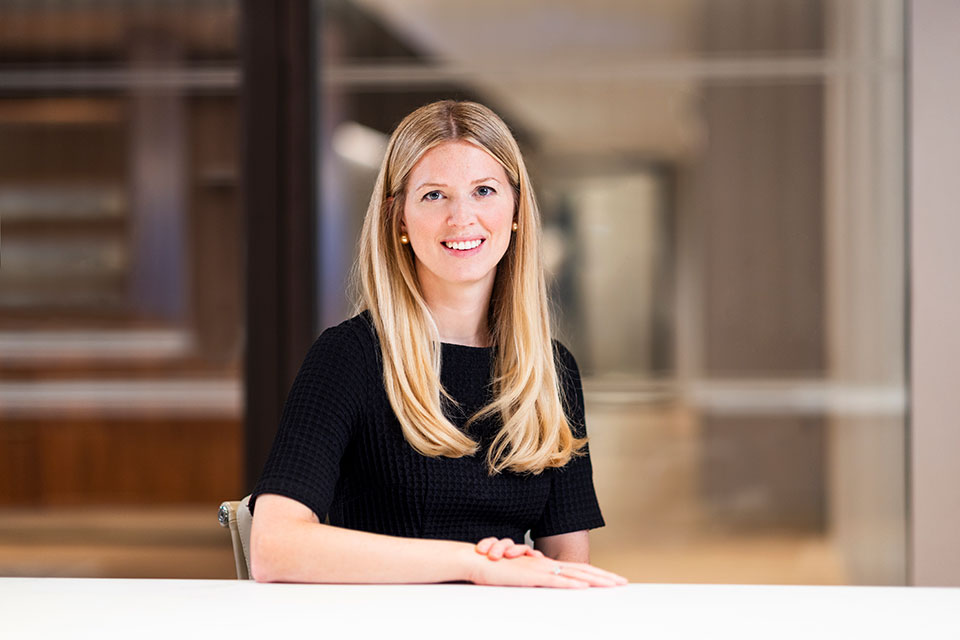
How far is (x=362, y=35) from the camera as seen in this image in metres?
3.36

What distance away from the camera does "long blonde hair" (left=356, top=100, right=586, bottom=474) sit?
5.41 ft

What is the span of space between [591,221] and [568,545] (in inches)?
65.4

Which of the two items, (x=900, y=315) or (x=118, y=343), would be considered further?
(x=118, y=343)

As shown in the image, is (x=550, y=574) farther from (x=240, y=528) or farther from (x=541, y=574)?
(x=240, y=528)

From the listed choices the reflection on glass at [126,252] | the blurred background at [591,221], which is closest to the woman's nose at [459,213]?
the blurred background at [591,221]

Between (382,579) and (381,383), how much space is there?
370mm

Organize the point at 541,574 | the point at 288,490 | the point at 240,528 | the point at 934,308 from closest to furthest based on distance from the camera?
the point at 541,574
the point at 288,490
the point at 240,528
the point at 934,308

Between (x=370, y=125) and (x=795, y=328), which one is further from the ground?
(x=370, y=125)

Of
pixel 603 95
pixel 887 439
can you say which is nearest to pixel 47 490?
pixel 603 95

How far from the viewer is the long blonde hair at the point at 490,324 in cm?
165

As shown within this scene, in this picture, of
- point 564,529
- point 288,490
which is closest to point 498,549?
point 288,490

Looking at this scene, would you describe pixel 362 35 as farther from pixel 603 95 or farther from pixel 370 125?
pixel 603 95

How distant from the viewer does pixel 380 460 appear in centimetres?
165

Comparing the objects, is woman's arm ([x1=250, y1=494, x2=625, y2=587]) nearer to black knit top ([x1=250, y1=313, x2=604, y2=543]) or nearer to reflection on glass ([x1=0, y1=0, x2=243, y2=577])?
black knit top ([x1=250, y1=313, x2=604, y2=543])
